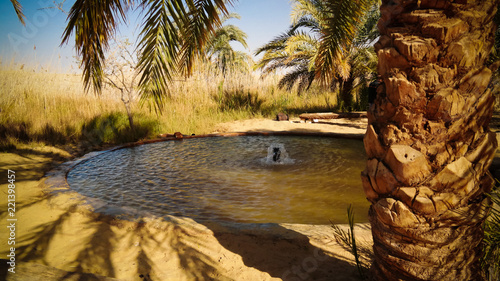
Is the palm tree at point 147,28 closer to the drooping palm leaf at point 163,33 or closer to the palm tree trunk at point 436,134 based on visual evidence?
the drooping palm leaf at point 163,33

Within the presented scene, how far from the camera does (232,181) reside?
4520 mm

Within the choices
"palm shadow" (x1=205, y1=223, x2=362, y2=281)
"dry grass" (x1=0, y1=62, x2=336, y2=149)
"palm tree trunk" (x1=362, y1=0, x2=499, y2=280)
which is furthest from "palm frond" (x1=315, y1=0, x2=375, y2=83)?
"palm shadow" (x1=205, y1=223, x2=362, y2=281)

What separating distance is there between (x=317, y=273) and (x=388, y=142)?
47.5 inches

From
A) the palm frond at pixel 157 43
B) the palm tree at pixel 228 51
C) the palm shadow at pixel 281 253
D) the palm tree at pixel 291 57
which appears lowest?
the palm shadow at pixel 281 253

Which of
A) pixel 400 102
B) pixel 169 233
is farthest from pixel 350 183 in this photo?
pixel 400 102

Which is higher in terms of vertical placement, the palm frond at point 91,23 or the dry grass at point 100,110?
the palm frond at point 91,23

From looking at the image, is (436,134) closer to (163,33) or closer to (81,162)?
(163,33)

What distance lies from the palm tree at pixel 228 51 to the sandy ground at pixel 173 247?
17841mm

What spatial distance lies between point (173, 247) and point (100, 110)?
8.30m

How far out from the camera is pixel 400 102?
1.35 metres

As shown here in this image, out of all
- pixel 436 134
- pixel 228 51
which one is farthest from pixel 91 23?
pixel 228 51

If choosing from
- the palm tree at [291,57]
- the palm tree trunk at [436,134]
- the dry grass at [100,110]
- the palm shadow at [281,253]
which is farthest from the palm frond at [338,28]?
the palm tree at [291,57]

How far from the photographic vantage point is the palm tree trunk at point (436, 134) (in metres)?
1.27

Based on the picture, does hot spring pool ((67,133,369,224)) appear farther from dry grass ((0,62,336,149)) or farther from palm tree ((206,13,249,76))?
palm tree ((206,13,249,76))
